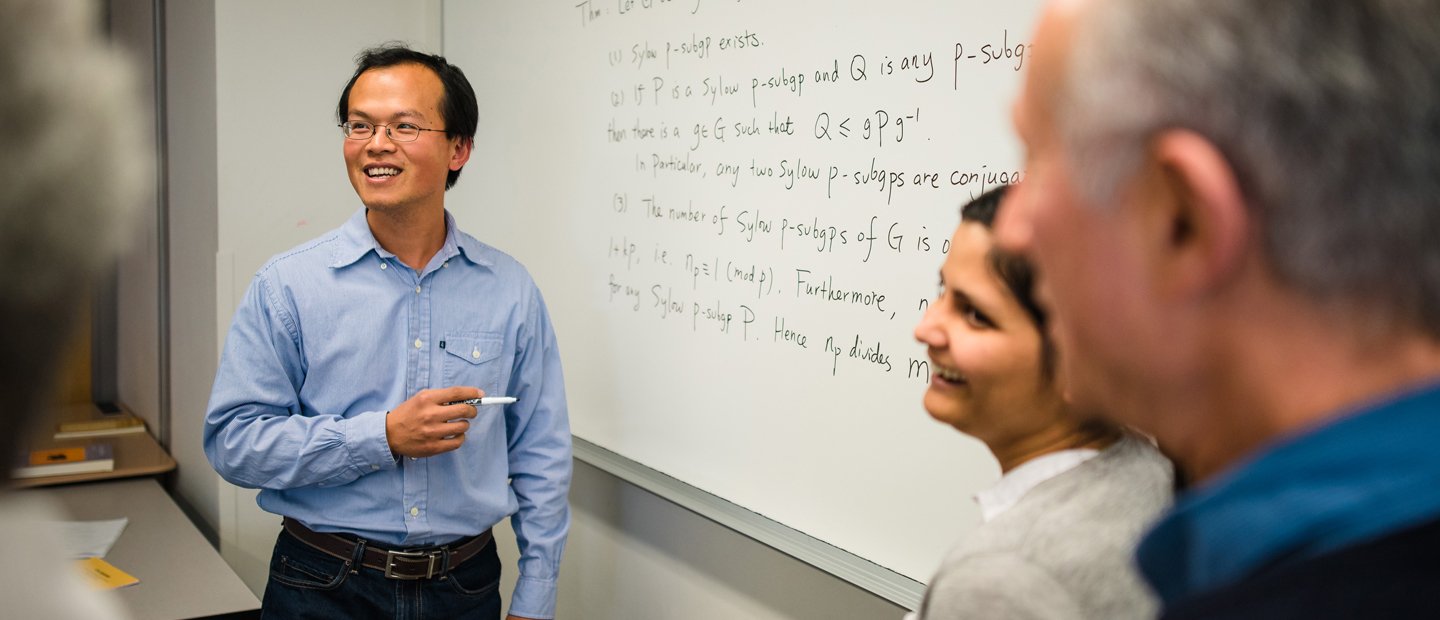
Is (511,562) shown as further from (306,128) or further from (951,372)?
(951,372)

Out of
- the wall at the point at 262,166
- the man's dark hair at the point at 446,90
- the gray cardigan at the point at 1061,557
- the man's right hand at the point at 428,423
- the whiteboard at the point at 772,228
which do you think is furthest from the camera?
the wall at the point at 262,166

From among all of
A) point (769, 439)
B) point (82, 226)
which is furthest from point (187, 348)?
point (82, 226)

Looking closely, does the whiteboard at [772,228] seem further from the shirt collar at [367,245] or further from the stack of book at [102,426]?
the stack of book at [102,426]

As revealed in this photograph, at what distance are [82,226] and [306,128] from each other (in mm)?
2852

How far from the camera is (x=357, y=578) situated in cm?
198

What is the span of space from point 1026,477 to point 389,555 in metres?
1.40

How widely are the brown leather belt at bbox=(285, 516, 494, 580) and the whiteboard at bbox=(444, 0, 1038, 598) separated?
19.7 inches

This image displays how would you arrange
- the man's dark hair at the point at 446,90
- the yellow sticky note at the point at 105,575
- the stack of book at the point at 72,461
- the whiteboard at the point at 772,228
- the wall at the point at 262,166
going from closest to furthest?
the whiteboard at the point at 772,228
the man's dark hair at the point at 446,90
the yellow sticky note at the point at 105,575
the wall at the point at 262,166
the stack of book at the point at 72,461

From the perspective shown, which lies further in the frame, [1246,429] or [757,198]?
[757,198]

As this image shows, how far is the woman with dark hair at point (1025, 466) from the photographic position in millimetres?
762

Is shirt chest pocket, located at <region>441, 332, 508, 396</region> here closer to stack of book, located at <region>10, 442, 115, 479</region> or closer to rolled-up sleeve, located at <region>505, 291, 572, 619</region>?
rolled-up sleeve, located at <region>505, 291, 572, 619</region>

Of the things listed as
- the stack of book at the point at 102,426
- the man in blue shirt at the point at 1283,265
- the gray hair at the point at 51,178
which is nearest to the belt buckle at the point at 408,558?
the gray hair at the point at 51,178

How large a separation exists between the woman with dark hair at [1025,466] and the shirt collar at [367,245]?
1.37 metres

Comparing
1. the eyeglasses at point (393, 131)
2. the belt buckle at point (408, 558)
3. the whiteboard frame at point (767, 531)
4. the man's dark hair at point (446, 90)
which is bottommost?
the belt buckle at point (408, 558)
